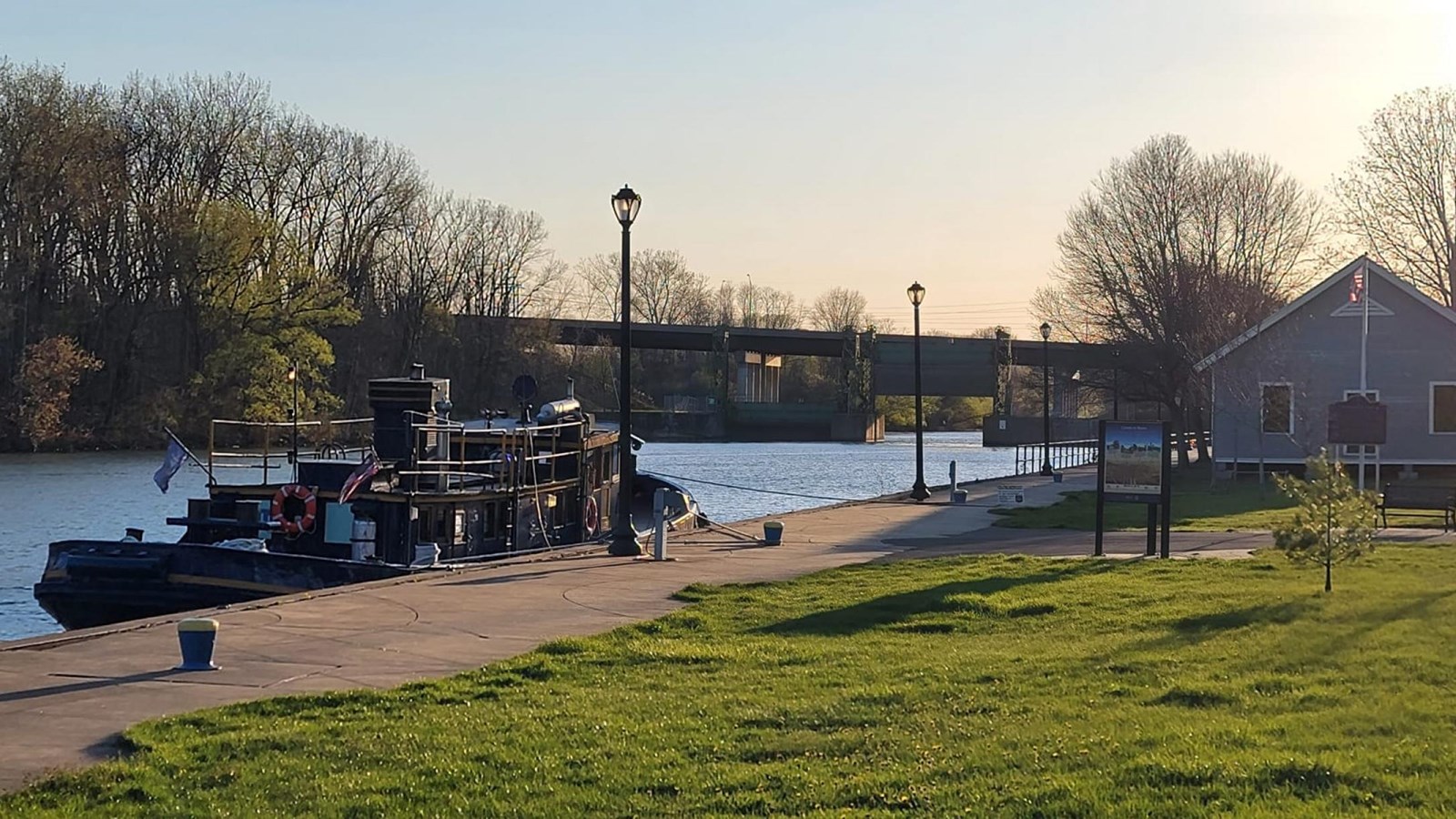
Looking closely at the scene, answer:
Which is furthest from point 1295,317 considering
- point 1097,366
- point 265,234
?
point 265,234

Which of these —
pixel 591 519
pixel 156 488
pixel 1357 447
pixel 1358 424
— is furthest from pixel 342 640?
pixel 156 488

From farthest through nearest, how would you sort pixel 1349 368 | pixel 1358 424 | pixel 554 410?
pixel 1349 368, pixel 1358 424, pixel 554 410

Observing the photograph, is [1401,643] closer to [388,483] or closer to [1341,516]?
[1341,516]

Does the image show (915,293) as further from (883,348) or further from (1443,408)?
(883,348)

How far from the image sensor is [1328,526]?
15406 mm

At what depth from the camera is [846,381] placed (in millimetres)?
124938

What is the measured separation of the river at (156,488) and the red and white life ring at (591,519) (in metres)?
9.23

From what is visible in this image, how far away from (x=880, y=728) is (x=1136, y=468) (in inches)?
517

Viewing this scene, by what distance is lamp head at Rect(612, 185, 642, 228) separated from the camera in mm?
22109

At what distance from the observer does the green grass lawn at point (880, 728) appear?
292 inches

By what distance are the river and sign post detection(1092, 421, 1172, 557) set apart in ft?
50.7

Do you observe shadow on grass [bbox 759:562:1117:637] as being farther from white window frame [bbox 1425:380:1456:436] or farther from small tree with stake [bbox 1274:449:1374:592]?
white window frame [bbox 1425:380:1456:436]

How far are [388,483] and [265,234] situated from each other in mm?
55892

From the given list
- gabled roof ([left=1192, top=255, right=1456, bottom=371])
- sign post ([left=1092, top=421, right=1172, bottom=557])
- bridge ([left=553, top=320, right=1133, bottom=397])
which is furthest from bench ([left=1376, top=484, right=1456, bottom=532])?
bridge ([left=553, top=320, right=1133, bottom=397])
